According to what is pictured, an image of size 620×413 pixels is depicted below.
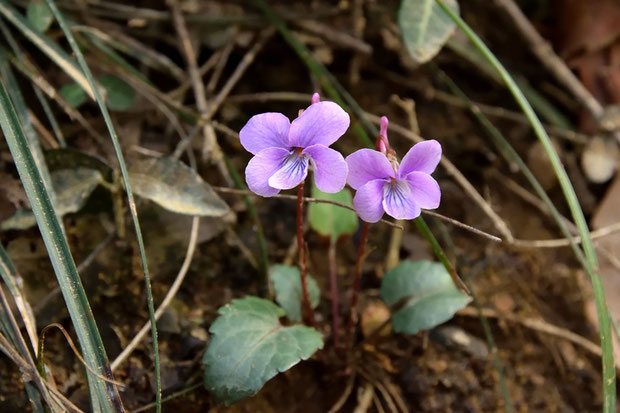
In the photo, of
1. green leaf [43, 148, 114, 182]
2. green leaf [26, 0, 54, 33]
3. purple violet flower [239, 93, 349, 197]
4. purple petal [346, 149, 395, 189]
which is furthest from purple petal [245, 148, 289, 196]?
green leaf [26, 0, 54, 33]

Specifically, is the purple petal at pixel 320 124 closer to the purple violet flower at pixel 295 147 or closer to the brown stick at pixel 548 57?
the purple violet flower at pixel 295 147

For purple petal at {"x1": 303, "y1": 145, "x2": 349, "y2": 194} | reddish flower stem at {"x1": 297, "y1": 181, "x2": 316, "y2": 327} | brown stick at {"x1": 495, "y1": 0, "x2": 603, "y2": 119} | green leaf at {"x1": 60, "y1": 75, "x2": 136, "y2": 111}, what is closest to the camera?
purple petal at {"x1": 303, "y1": 145, "x2": 349, "y2": 194}

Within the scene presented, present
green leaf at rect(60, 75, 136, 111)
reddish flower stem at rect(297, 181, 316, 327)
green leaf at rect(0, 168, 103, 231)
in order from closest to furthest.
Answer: reddish flower stem at rect(297, 181, 316, 327)
green leaf at rect(0, 168, 103, 231)
green leaf at rect(60, 75, 136, 111)

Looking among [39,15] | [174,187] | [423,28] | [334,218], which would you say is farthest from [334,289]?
[39,15]

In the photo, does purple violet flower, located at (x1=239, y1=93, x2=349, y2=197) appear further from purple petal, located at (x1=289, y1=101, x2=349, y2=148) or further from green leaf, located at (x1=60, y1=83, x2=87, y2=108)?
green leaf, located at (x1=60, y1=83, x2=87, y2=108)

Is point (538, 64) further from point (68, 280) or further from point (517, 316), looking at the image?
point (68, 280)

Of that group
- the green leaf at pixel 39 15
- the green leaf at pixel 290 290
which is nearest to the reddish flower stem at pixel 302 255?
the green leaf at pixel 290 290
